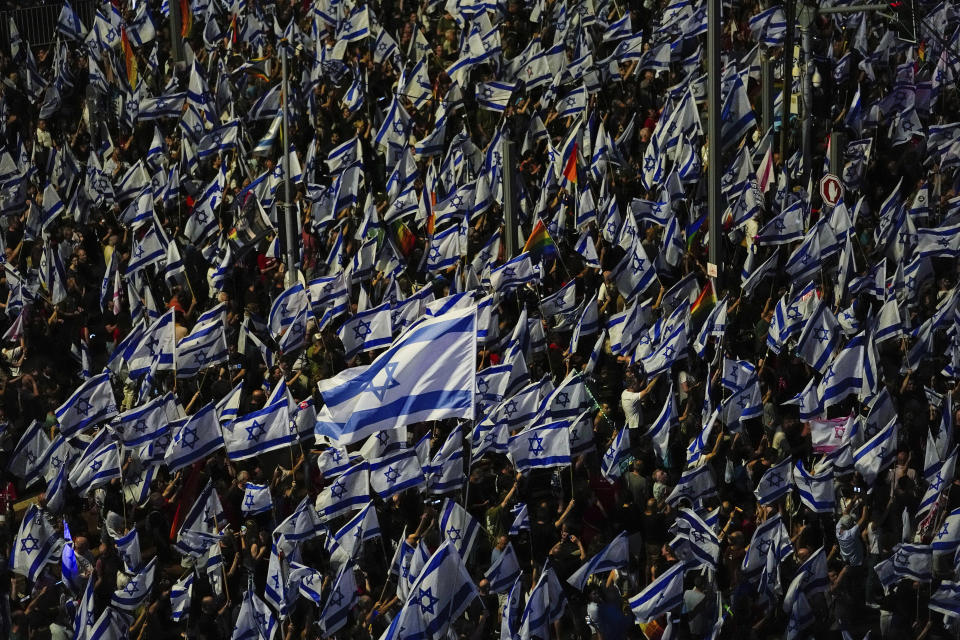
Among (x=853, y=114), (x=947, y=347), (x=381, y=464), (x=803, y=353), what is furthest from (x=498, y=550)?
(x=853, y=114)

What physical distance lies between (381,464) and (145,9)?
13968 mm

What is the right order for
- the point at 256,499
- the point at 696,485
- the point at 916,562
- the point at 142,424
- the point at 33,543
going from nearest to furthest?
the point at 916,562 → the point at 696,485 → the point at 33,543 → the point at 256,499 → the point at 142,424

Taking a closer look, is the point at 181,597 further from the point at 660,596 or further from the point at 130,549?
the point at 660,596

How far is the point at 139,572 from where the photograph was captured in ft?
65.0

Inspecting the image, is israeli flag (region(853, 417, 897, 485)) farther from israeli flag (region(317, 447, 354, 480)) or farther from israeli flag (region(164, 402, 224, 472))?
israeli flag (region(164, 402, 224, 472))

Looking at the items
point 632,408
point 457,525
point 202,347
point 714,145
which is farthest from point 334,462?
point 714,145

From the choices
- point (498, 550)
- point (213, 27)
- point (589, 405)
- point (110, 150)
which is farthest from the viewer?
point (213, 27)

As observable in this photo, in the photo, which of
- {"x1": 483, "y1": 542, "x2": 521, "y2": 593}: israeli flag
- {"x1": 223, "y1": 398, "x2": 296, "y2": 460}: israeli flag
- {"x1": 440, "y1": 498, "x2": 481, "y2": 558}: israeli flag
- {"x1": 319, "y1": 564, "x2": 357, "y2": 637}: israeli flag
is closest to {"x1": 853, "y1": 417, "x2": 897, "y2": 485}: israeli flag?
{"x1": 483, "y1": 542, "x2": 521, "y2": 593}: israeli flag

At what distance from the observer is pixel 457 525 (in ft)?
63.2

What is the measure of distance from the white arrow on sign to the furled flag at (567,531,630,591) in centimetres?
Answer: 669

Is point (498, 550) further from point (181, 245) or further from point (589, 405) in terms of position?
point (181, 245)

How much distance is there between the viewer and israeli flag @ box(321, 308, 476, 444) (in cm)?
1752

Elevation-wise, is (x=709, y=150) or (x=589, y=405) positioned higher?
(x=709, y=150)

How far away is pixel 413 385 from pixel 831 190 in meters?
8.11
